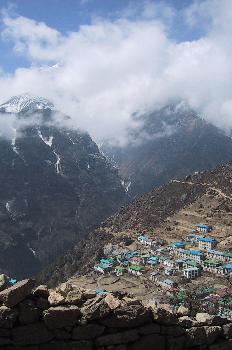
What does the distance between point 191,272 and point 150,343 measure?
342 feet

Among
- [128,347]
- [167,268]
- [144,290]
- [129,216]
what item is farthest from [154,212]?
[128,347]

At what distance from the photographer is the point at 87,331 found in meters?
13.9

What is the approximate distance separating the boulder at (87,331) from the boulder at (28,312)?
45.1 inches

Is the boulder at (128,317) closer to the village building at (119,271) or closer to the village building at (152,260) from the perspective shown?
the village building at (119,271)

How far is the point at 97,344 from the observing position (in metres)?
14.1

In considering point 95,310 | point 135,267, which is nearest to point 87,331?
point 95,310

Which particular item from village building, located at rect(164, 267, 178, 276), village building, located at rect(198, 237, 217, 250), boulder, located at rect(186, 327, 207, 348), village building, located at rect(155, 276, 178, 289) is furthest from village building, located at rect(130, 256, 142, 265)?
boulder, located at rect(186, 327, 207, 348)

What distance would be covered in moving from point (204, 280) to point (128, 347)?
329ft

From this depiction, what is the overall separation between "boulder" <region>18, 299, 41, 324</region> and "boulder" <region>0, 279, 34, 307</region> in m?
0.18

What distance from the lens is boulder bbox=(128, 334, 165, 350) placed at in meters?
14.5

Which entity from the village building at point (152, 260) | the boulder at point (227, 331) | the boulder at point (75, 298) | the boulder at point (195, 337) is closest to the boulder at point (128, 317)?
the boulder at point (75, 298)

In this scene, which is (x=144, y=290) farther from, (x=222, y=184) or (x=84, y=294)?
(x=84, y=294)

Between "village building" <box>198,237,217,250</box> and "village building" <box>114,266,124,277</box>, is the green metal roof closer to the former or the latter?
"village building" <box>114,266,124,277</box>

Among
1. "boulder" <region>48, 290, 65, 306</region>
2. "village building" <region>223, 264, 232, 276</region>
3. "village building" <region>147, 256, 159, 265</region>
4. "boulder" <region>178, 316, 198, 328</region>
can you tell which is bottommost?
"boulder" <region>178, 316, 198, 328</region>
